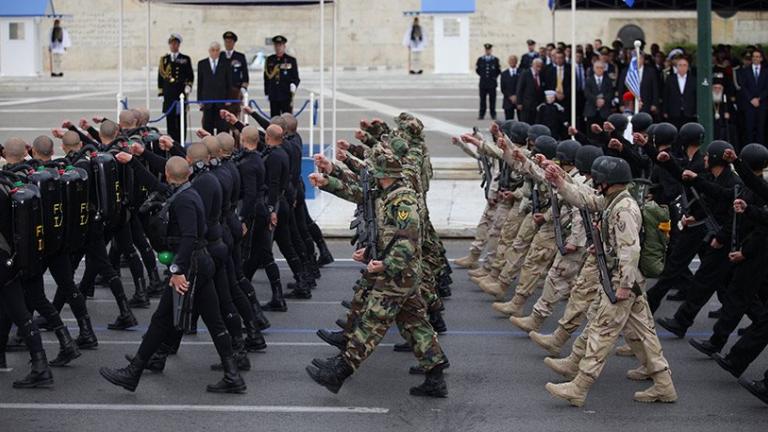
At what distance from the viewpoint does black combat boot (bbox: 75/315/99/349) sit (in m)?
12.4

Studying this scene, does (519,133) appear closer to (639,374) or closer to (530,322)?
(530,322)

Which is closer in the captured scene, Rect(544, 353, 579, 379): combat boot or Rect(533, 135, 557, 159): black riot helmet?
Rect(544, 353, 579, 379): combat boot

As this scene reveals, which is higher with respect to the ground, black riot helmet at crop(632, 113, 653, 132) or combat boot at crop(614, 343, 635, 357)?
black riot helmet at crop(632, 113, 653, 132)

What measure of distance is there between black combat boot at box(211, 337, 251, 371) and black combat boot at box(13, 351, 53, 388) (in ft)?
4.39

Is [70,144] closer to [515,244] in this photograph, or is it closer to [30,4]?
[515,244]

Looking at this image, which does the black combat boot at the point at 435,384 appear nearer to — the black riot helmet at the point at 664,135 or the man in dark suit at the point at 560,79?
the black riot helmet at the point at 664,135

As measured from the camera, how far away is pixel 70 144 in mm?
13562

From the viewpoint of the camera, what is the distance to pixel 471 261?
16766mm

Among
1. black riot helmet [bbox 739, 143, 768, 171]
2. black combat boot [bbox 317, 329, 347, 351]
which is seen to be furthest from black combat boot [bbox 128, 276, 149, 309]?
black riot helmet [bbox 739, 143, 768, 171]

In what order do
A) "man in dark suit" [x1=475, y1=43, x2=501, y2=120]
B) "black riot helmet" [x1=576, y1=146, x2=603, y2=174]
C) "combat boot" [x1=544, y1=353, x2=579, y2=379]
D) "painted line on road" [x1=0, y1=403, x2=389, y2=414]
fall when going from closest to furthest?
1. "painted line on road" [x1=0, y1=403, x2=389, y2=414]
2. "combat boot" [x1=544, y1=353, x2=579, y2=379]
3. "black riot helmet" [x1=576, y1=146, x2=603, y2=174]
4. "man in dark suit" [x1=475, y1=43, x2=501, y2=120]

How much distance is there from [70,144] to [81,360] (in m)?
2.39

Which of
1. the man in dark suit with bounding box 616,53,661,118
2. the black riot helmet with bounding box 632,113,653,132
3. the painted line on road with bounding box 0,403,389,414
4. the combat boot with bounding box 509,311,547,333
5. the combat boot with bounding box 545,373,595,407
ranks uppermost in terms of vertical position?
the man in dark suit with bounding box 616,53,661,118

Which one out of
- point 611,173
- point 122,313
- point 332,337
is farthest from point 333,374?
point 122,313

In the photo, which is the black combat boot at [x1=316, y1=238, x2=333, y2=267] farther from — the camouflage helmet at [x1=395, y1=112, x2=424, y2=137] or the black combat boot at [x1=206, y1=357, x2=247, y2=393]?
the black combat boot at [x1=206, y1=357, x2=247, y2=393]
